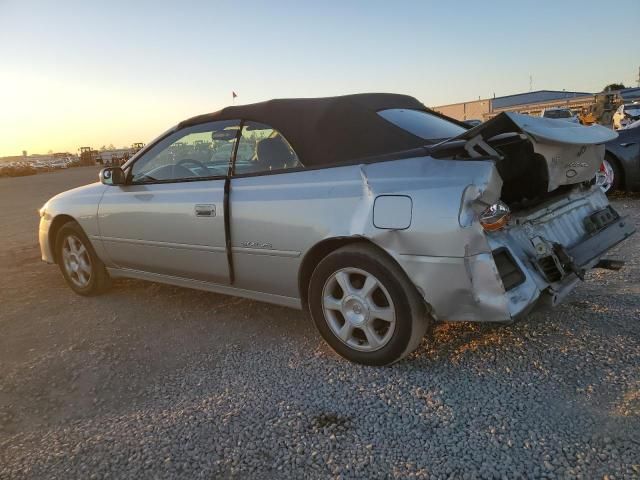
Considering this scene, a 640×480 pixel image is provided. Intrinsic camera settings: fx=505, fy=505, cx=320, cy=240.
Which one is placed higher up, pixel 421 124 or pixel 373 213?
pixel 421 124

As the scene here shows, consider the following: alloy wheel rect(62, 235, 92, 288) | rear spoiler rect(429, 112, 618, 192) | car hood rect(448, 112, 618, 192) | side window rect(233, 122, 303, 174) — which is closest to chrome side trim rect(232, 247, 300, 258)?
side window rect(233, 122, 303, 174)

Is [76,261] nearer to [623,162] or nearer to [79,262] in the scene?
[79,262]

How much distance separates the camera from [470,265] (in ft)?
8.13

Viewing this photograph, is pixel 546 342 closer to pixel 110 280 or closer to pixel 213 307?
pixel 213 307

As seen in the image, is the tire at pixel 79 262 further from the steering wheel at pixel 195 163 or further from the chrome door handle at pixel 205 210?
the chrome door handle at pixel 205 210

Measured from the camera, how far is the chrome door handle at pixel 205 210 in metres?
3.48

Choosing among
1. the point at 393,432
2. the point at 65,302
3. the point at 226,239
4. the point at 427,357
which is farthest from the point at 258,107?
the point at 65,302

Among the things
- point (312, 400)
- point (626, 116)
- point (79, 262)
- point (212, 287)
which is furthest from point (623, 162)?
point (626, 116)

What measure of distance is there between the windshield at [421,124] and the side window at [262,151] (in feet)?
2.20

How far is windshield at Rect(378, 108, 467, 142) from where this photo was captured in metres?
3.24

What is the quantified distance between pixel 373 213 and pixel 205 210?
1342 mm

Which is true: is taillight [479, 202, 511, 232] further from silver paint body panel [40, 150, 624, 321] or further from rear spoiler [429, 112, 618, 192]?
rear spoiler [429, 112, 618, 192]

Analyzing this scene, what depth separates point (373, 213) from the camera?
108 inches

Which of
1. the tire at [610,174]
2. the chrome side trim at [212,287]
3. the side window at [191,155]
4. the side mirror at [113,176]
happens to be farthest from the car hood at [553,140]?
the tire at [610,174]
